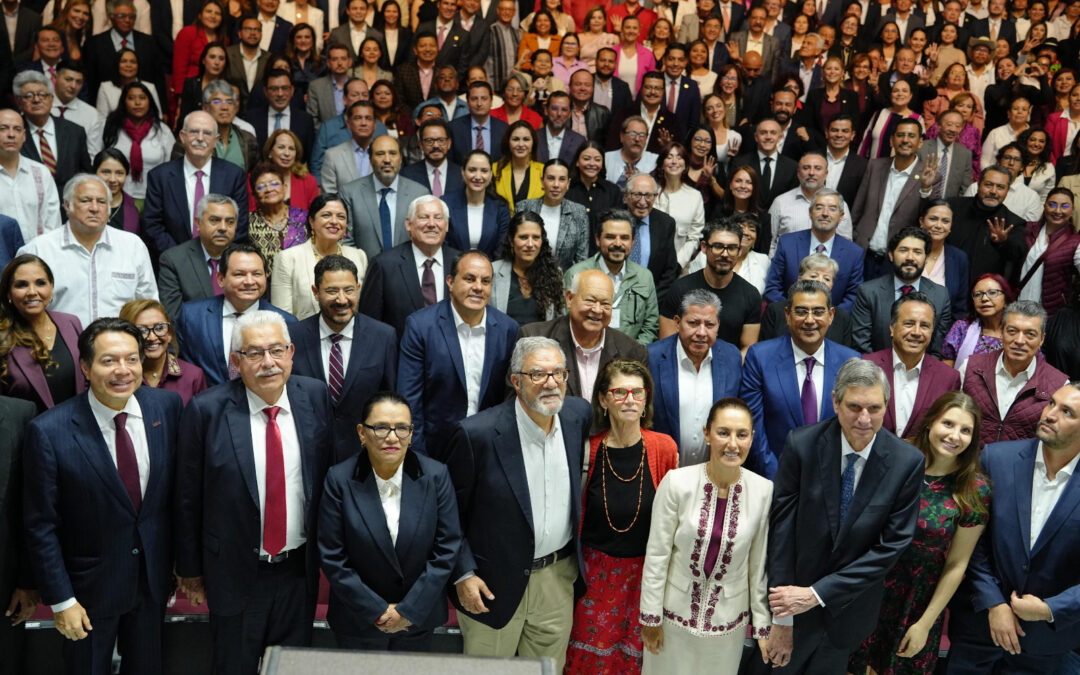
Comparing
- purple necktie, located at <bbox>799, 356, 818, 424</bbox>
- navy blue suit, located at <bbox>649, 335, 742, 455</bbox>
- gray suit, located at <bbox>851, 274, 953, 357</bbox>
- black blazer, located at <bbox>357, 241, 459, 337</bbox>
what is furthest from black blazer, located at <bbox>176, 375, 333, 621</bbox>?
gray suit, located at <bbox>851, 274, 953, 357</bbox>

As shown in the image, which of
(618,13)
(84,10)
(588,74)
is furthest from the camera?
(618,13)

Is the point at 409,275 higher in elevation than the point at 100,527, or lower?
higher

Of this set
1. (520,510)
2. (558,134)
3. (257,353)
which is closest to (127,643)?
(257,353)

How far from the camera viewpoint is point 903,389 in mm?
4371

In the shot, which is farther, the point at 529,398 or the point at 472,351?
the point at 472,351

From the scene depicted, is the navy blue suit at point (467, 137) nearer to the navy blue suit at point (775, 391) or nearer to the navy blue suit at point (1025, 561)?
the navy blue suit at point (775, 391)

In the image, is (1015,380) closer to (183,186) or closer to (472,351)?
(472,351)

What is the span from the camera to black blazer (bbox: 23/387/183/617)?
327 cm

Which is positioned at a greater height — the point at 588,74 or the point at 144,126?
the point at 588,74

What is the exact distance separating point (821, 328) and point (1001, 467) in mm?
933

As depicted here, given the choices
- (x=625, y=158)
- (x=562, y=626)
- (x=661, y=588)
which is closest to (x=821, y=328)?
(x=661, y=588)

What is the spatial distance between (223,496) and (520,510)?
1.03 meters

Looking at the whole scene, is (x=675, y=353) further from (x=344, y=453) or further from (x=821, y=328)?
(x=344, y=453)

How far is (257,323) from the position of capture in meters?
3.40
